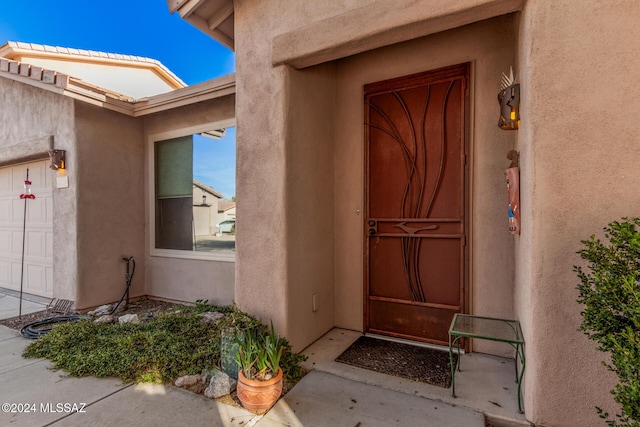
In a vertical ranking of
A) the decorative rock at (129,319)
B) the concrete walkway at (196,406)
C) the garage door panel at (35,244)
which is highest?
the garage door panel at (35,244)

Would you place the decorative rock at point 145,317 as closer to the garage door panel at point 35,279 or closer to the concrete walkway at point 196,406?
the concrete walkway at point 196,406

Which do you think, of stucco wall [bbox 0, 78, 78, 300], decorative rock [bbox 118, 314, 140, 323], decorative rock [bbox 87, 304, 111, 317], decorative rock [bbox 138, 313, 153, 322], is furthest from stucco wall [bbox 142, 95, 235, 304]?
stucco wall [bbox 0, 78, 78, 300]

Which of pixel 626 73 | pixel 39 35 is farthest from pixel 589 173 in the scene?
pixel 39 35

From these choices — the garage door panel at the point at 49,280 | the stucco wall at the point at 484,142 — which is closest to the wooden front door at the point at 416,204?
the stucco wall at the point at 484,142

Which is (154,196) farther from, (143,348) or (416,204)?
(416,204)

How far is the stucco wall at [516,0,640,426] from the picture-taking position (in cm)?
185

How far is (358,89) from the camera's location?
3.75 m

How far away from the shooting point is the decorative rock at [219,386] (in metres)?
2.54

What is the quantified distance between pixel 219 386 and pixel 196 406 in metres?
0.21

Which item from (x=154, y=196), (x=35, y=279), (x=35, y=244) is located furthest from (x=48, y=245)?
(x=154, y=196)

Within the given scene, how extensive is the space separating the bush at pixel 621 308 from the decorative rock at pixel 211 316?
143 inches

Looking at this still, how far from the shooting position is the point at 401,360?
307 cm

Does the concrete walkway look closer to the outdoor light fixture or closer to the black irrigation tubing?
the black irrigation tubing

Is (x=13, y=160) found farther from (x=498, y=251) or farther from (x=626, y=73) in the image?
(x=626, y=73)
